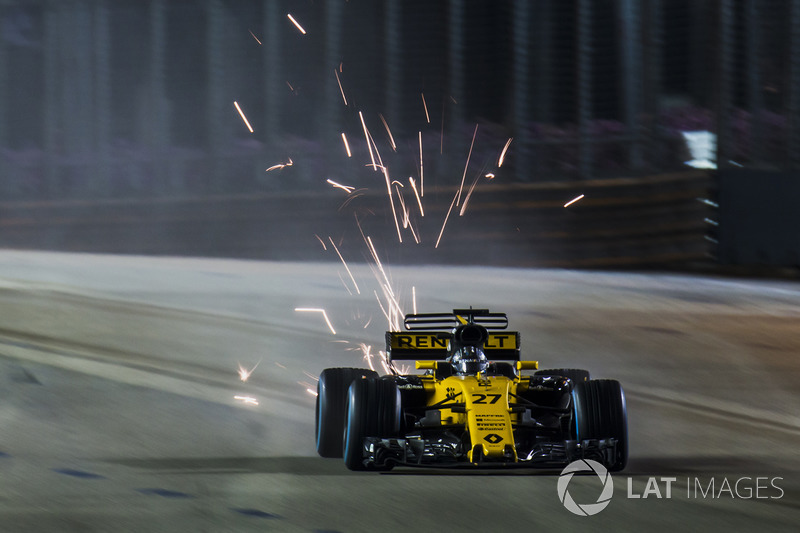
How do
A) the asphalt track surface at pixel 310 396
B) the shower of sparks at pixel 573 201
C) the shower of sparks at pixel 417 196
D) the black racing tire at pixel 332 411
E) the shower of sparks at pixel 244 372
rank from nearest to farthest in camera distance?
the asphalt track surface at pixel 310 396
the black racing tire at pixel 332 411
the shower of sparks at pixel 244 372
the shower of sparks at pixel 573 201
the shower of sparks at pixel 417 196

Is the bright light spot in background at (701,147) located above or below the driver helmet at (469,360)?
above

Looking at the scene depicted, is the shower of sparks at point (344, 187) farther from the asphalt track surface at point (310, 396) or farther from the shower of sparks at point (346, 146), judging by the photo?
the asphalt track surface at point (310, 396)

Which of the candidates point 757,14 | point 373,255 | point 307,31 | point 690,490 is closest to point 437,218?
point 373,255

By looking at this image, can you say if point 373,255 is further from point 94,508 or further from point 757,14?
point 94,508

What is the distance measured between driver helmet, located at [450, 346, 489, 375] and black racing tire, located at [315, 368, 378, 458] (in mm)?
651

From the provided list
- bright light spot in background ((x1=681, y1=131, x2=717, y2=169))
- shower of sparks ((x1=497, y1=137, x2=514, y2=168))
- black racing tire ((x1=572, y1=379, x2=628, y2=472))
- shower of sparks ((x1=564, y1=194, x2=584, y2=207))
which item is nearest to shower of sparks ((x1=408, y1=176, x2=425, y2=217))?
shower of sparks ((x1=497, y1=137, x2=514, y2=168))

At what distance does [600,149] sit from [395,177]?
4.04 meters

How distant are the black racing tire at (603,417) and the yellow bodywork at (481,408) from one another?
0.41m

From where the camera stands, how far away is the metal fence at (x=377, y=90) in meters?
20.0

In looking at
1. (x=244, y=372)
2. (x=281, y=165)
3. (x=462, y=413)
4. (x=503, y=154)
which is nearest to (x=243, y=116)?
(x=281, y=165)

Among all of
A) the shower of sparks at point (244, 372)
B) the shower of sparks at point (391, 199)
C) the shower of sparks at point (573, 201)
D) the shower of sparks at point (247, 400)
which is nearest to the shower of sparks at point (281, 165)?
the shower of sparks at point (391, 199)

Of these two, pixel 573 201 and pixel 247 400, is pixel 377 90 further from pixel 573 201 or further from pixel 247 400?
pixel 247 400

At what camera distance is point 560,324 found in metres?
14.3

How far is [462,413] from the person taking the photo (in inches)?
292
